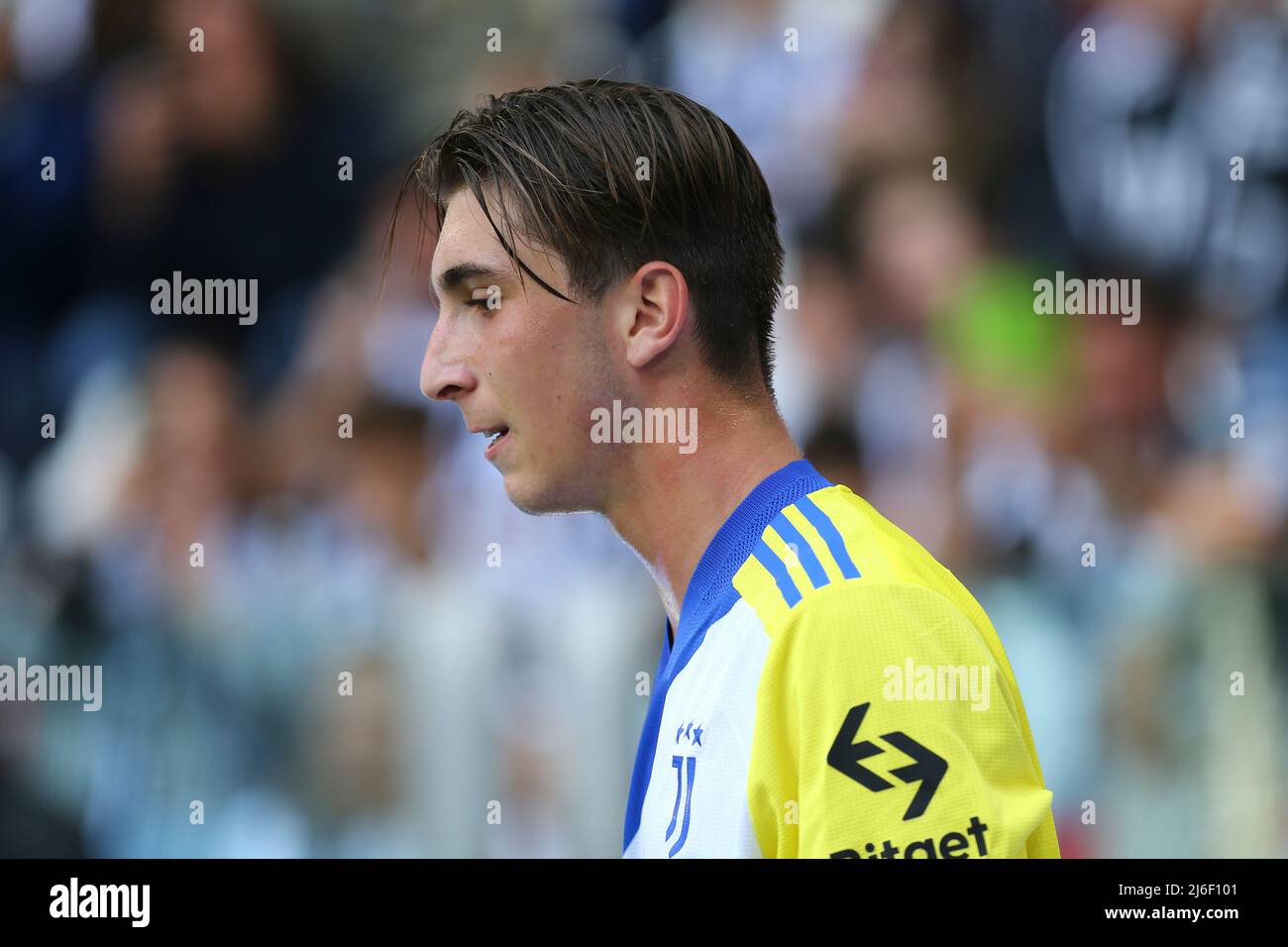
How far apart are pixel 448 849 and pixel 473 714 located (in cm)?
44

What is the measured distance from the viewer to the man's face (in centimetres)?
202

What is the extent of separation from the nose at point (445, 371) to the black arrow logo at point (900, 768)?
0.83m

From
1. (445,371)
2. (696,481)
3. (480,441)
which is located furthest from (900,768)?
(480,441)

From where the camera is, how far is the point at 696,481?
202 cm

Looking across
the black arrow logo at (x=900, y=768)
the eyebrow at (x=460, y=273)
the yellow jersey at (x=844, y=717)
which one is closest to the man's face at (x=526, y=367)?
the eyebrow at (x=460, y=273)

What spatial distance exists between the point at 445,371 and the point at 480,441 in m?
2.62

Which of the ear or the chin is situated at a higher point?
the ear

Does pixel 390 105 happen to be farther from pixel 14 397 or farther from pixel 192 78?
pixel 14 397

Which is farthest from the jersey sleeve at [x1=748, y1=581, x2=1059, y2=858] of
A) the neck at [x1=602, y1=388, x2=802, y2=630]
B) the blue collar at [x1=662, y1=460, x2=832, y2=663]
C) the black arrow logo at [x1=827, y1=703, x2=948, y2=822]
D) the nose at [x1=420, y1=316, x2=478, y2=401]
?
the nose at [x1=420, y1=316, x2=478, y2=401]

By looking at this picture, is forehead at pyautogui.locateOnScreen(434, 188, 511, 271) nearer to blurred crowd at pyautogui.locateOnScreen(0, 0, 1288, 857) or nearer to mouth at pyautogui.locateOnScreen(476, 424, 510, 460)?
mouth at pyautogui.locateOnScreen(476, 424, 510, 460)

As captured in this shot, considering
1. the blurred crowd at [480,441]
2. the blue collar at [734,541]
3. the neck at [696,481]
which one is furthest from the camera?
the blurred crowd at [480,441]

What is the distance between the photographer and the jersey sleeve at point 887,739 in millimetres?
1547

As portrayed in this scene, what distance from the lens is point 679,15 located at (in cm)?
496

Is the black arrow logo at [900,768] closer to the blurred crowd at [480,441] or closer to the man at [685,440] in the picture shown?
the man at [685,440]
